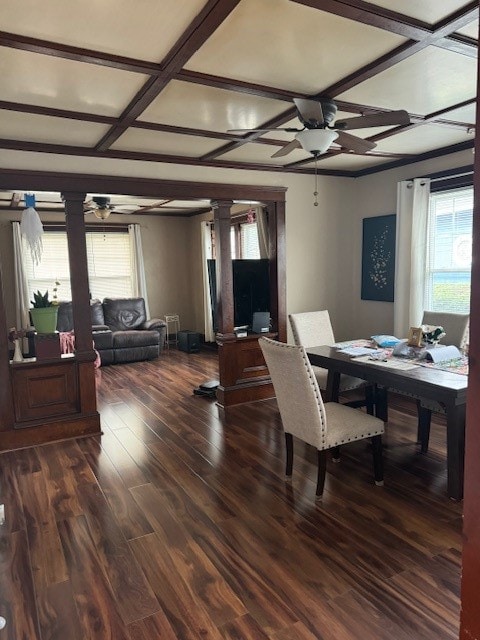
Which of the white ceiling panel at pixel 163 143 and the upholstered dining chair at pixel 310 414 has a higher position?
the white ceiling panel at pixel 163 143

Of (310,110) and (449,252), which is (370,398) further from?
(310,110)

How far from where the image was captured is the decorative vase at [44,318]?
12.2 feet

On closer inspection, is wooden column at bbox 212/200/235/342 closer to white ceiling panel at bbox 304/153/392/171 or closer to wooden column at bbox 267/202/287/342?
wooden column at bbox 267/202/287/342

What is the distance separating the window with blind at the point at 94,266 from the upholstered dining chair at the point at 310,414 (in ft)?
18.9

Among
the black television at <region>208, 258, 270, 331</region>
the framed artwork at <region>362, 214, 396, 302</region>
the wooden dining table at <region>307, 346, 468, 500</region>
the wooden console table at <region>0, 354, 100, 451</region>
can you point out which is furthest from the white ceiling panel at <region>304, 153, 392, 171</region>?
the wooden console table at <region>0, 354, 100, 451</region>

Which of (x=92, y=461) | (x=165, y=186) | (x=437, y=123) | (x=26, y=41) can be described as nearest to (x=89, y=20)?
(x=26, y=41)

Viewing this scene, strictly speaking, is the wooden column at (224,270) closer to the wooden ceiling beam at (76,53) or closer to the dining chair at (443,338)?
the dining chair at (443,338)

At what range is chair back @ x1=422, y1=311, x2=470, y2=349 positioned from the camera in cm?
362

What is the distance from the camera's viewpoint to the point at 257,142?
365 cm

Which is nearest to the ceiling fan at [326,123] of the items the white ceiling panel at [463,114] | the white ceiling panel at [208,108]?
the white ceiling panel at [208,108]

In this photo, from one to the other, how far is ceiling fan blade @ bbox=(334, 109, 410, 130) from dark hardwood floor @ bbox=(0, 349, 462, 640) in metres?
2.25

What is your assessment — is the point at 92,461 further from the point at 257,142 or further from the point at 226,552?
the point at 257,142

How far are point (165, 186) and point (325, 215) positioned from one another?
1933 millimetres

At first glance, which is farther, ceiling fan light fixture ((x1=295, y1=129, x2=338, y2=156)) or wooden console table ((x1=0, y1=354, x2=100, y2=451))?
wooden console table ((x1=0, y1=354, x2=100, y2=451))
